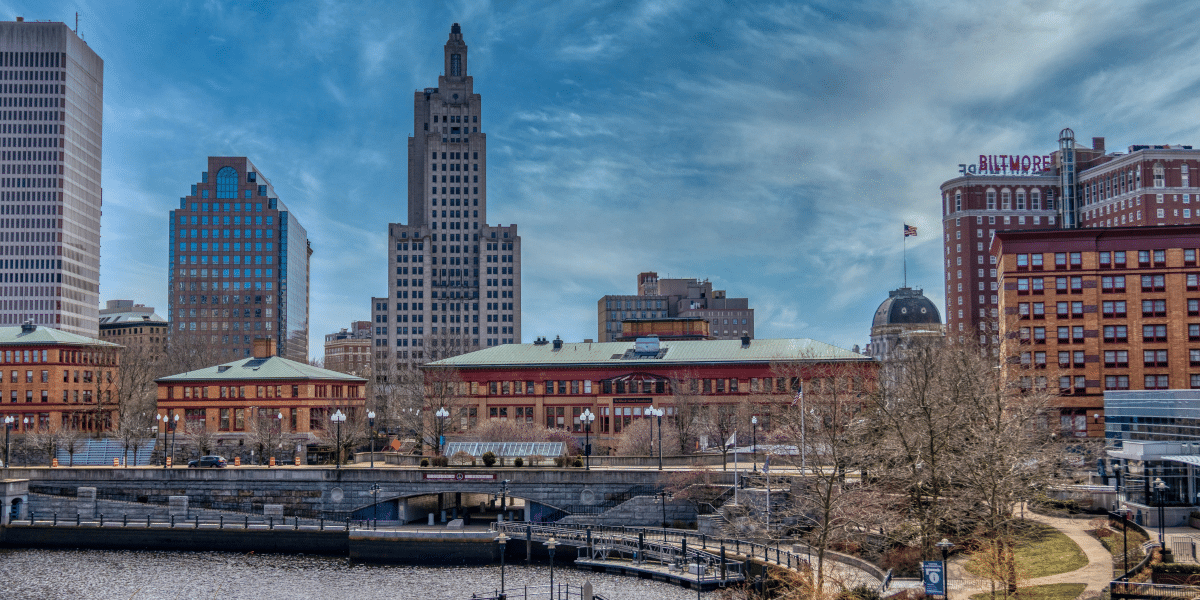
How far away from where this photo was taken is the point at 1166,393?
204 feet

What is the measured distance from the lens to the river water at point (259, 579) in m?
54.6

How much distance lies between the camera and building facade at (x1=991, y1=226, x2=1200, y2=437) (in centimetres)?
9256

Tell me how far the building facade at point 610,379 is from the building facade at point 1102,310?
17.7 m

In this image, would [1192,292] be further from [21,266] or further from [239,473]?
[21,266]

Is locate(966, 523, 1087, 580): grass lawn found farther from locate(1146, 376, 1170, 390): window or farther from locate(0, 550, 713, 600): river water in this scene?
locate(1146, 376, 1170, 390): window

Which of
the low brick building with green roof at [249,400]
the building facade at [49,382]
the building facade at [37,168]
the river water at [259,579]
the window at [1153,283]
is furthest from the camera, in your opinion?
the building facade at [37,168]

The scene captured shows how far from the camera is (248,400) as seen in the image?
350ft

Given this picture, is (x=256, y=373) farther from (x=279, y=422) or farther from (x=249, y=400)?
(x=279, y=422)

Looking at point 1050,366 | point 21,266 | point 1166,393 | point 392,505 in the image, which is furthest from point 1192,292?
point 21,266

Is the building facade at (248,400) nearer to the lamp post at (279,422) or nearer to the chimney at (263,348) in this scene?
the lamp post at (279,422)

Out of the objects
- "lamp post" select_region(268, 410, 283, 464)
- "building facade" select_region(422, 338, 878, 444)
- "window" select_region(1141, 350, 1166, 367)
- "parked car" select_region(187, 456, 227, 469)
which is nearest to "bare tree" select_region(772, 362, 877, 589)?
"building facade" select_region(422, 338, 878, 444)

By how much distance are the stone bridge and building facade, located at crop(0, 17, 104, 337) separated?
122832mm

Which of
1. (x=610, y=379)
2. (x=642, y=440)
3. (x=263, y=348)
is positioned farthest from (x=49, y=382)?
(x=642, y=440)

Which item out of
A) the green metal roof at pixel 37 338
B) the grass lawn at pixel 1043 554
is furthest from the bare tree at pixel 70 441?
the grass lawn at pixel 1043 554
